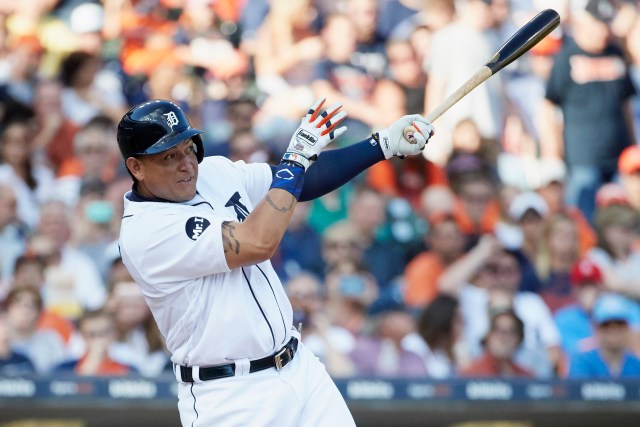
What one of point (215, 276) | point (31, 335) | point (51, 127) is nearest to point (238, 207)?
point (215, 276)

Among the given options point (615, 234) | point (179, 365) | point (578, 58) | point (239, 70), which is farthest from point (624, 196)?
point (179, 365)

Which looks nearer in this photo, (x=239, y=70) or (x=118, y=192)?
(x=118, y=192)

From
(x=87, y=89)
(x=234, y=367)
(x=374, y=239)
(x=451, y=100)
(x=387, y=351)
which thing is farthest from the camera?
(x=87, y=89)

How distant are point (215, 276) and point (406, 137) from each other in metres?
0.82

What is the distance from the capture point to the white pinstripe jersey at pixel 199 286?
10.8 ft

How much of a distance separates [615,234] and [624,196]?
0.33 meters

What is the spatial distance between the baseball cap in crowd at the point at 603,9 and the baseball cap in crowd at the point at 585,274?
187 cm

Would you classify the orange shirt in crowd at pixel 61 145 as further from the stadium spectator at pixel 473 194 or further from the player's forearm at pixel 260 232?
the player's forearm at pixel 260 232

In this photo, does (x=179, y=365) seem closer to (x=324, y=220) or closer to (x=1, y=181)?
(x=324, y=220)

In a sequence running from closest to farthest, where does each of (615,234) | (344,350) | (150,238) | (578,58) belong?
(150,238) → (344,350) → (615,234) → (578,58)

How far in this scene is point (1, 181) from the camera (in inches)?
267

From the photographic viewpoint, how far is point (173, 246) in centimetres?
332

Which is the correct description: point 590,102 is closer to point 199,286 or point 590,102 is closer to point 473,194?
point 473,194

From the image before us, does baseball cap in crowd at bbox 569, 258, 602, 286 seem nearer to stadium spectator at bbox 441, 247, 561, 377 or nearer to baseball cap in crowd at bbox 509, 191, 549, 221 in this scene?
stadium spectator at bbox 441, 247, 561, 377
